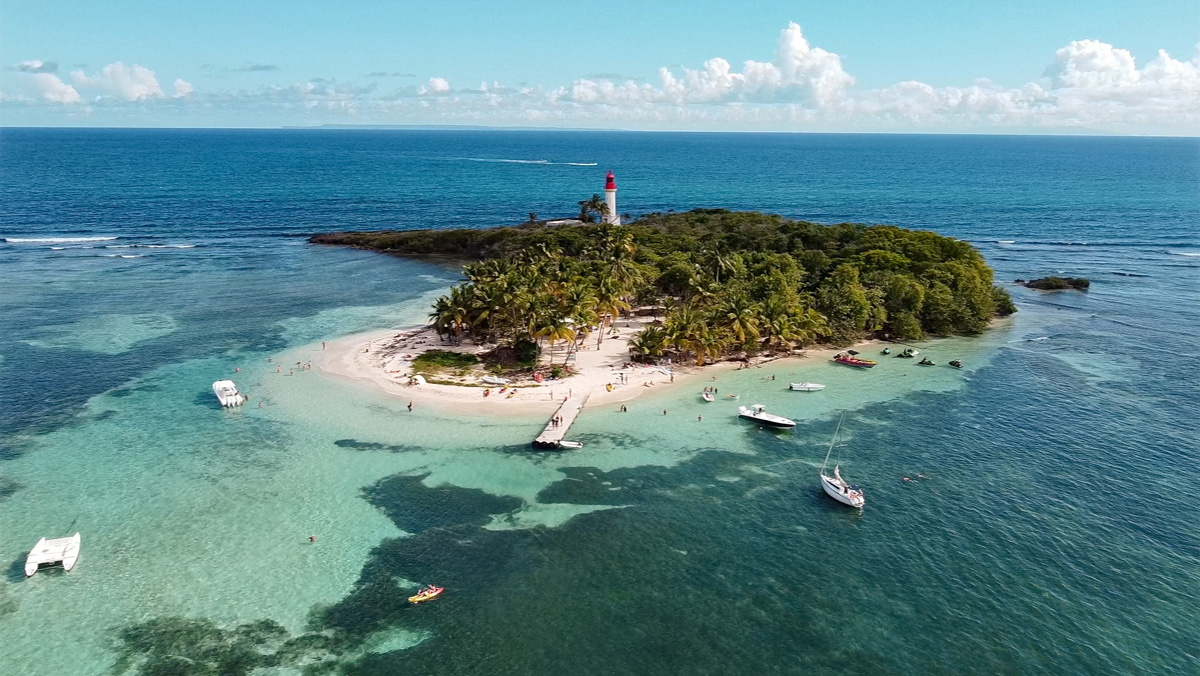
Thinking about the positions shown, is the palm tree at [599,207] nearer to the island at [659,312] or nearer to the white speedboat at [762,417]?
the island at [659,312]

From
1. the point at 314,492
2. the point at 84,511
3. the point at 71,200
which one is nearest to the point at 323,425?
the point at 314,492

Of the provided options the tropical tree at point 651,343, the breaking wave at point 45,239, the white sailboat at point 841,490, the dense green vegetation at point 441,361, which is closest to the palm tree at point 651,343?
the tropical tree at point 651,343

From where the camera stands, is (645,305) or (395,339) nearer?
(395,339)

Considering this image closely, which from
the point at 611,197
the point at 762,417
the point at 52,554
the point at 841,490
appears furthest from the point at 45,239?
the point at 841,490

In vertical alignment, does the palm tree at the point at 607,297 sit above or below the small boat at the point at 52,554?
above

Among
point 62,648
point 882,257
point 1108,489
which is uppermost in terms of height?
point 882,257

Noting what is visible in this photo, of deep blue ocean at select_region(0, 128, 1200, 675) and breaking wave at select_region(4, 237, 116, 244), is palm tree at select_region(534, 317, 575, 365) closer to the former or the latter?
deep blue ocean at select_region(0, 128, 1200, 675)

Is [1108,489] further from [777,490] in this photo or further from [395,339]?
[395,339]
